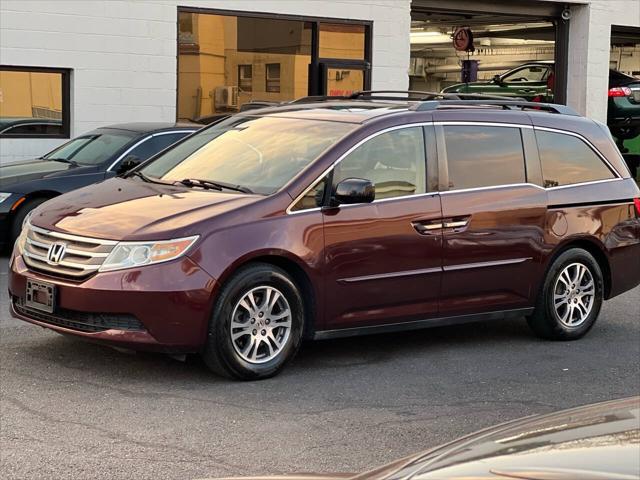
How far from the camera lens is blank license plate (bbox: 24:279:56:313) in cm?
654

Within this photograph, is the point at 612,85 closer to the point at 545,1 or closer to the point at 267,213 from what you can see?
the point at 545,1

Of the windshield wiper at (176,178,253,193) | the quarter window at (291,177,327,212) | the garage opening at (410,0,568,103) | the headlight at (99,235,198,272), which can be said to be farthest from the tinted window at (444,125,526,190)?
the garage opening at (410,0,568,103)

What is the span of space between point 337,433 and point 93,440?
1.21 meters

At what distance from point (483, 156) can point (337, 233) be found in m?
1.42

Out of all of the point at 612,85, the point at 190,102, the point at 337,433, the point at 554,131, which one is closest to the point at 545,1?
the point at 612,85

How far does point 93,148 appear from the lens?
12.7 m

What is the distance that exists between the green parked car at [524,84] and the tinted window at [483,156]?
50.2 ft

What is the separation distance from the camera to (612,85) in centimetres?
2283

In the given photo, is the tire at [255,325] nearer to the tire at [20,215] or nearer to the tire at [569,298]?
the tire at [569,298]

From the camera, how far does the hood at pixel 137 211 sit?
645 centimetres

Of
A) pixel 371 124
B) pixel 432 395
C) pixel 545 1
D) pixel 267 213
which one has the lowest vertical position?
pixel 432 395

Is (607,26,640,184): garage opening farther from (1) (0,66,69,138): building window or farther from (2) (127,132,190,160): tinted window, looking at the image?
(2) (127,132,190,160): tinted window

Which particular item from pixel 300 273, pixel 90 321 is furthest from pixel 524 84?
pixel 90 321

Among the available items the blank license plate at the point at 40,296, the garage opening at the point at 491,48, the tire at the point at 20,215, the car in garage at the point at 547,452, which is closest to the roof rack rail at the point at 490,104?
the blank license plate at the point at 40,296
